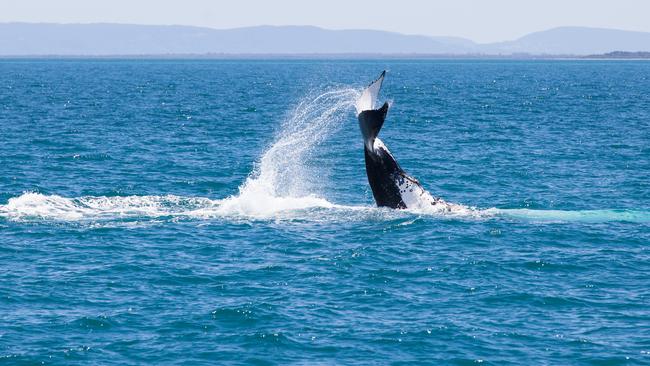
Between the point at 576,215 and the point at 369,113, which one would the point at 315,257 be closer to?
the point at 369,113

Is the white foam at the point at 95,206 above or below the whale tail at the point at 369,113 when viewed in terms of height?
below

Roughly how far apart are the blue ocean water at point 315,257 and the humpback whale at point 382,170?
758 millimetres

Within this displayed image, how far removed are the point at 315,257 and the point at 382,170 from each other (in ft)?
17.3

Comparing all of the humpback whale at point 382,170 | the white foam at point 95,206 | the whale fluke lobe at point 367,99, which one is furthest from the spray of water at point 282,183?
the white foam at point 95,206

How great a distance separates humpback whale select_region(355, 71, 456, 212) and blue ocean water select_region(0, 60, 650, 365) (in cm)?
76

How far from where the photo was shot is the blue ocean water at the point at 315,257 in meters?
23.9

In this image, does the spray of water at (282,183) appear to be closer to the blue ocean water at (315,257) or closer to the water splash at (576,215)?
the blue ocean water at (315,257)

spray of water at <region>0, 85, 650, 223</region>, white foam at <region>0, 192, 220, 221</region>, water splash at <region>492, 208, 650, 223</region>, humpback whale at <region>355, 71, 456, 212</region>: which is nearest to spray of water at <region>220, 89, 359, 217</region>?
spray of water at <region>0, 85, 650, 223</region>

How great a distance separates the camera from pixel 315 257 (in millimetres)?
31531

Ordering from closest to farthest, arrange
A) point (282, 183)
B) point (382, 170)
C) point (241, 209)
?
point (382, 170) → point (241, 209) → point (282, 183)

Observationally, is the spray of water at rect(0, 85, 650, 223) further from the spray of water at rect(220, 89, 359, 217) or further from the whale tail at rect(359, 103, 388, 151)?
the whale tail at rect(359, 103, 388, 151)

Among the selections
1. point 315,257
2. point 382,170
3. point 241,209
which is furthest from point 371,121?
point 241,209

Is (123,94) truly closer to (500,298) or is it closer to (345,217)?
(345,217)

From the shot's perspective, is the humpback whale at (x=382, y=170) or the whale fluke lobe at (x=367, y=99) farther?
the humpback whale at (x=382, y=170)
